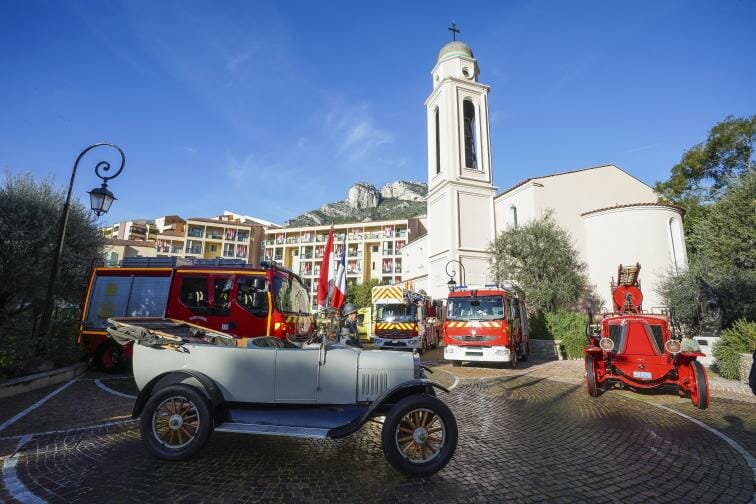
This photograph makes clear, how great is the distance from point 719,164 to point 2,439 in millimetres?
36998

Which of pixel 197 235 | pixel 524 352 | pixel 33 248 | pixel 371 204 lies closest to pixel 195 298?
pixel 33 248

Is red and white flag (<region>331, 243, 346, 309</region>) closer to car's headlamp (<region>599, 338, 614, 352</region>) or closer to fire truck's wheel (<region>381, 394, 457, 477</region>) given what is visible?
car's headlamp (<region>599, 338, 614, 352</region>)

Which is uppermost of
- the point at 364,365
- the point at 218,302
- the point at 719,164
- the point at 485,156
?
the point at 485,156

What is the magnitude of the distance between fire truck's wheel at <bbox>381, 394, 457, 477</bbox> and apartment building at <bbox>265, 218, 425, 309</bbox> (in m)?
57.1

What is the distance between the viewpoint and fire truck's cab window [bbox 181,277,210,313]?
9.85 metres

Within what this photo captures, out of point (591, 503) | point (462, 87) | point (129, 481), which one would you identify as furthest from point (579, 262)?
point (129, 481)

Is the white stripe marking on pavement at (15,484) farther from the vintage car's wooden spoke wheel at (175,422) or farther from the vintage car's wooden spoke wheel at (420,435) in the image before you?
the vintage car's wooden spoke wheel at (420,435)

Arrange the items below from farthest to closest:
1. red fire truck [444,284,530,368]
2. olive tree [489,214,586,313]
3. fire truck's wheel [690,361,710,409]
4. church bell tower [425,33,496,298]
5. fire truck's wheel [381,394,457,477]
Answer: church bell tower [425,33,496,298]
olive tree [489,214,586,313]
red fire truck [444,284,530,368]
fire truck's wheel [690,361,710,409]
fire truck's wheel [381,394,457,477]

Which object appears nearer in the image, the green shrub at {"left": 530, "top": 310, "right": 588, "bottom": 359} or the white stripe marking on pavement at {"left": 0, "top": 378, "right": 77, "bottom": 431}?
the white stripe marking on pavement at {"left": 0, "top": 378, "right": 77, "bottom": 431}

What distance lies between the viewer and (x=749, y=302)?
1405 centimetres

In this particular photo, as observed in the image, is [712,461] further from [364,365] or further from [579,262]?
[579,262]

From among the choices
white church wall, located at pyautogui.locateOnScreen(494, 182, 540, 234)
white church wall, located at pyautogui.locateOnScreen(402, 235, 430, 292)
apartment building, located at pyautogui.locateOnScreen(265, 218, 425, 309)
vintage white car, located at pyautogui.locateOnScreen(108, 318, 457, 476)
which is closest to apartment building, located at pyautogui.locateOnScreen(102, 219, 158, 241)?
apartment building, located at pyautogui.locateOnScreen(265, 218, 425, 309)

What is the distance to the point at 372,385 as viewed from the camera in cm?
424

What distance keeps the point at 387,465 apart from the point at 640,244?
1015 inches
